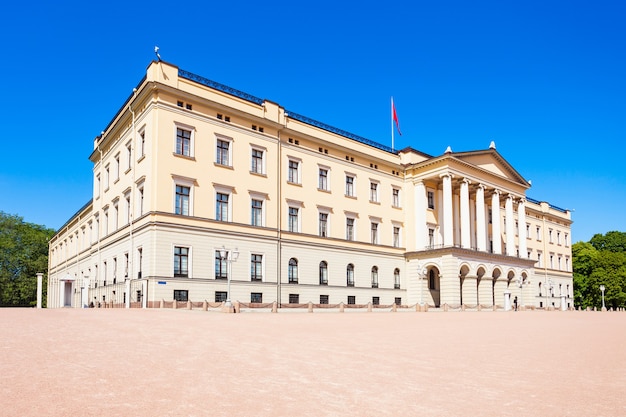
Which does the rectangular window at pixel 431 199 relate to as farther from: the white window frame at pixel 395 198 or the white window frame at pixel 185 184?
the white window frame at pixel 185 184

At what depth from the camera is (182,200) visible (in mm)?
39375

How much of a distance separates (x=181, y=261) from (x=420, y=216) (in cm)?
2795

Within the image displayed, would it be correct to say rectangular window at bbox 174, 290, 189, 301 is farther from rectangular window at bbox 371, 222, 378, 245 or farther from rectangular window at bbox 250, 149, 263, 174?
rectangular window at bbox 371, 222, 378, 245

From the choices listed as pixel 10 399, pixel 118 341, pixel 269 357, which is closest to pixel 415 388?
pixel 269 357

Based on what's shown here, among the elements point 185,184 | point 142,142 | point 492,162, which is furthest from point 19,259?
point 492,162

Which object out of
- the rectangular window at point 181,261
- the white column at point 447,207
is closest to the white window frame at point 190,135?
the rectangular window at point 181,261

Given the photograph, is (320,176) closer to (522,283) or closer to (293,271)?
(293,271)

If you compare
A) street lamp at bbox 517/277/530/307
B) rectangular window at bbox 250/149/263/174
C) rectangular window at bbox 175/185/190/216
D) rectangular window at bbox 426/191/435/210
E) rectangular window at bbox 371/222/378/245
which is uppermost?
rectangular window at bbox 250/149/263/174

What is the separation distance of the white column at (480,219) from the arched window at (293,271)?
926 inches

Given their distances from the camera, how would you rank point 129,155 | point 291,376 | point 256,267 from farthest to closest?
point 129,155 < point 256,267 < point 291,376

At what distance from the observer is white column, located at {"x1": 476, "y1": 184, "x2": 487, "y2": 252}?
195 feet

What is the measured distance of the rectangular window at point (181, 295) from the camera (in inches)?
1467

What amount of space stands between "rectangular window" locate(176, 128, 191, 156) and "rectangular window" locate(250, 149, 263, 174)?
597cm

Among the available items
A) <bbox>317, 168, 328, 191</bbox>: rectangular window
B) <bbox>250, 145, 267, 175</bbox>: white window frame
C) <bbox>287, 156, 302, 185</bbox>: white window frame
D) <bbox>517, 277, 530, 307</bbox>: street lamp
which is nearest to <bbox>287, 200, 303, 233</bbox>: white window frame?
<bbox>287, 156, 302, 185</bbox>: white window frame
